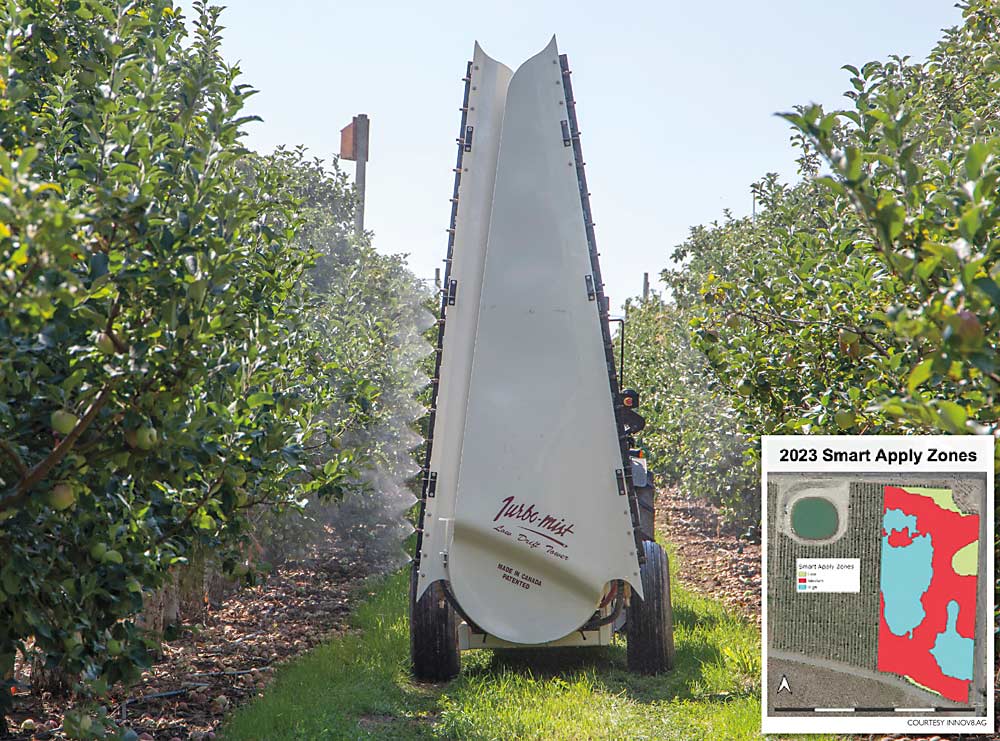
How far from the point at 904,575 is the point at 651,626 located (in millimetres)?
3450

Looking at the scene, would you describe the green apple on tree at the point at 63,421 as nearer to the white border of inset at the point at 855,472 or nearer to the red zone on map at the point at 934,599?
the white border of inset at the point at 855,472

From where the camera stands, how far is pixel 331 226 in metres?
15.5

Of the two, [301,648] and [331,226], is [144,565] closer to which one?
[301,648]

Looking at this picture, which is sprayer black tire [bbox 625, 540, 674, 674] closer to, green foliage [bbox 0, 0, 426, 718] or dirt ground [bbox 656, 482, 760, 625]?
dirt ground [bbox 656, 482, 760, 625]

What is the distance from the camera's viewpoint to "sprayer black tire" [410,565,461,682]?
6.63 metres

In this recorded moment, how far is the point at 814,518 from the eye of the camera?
349 centimetres

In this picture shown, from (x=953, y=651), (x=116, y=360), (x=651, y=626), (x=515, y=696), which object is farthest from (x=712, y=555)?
(x=116, y=360)

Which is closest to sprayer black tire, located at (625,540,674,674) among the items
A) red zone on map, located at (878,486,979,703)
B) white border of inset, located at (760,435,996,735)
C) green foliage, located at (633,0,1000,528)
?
green foliage, located at (633,0,1000,528)

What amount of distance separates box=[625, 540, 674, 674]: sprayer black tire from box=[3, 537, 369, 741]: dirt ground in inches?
97.7

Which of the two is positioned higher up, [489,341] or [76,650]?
[489,341]

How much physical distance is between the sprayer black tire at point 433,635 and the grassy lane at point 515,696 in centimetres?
11

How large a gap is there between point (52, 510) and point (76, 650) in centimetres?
45

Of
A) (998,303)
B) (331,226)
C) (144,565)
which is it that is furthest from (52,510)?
(331,226)

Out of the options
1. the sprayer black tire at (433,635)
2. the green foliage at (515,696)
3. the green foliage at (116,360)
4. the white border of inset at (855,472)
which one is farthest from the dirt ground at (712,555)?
the green foliage at (116,360)
